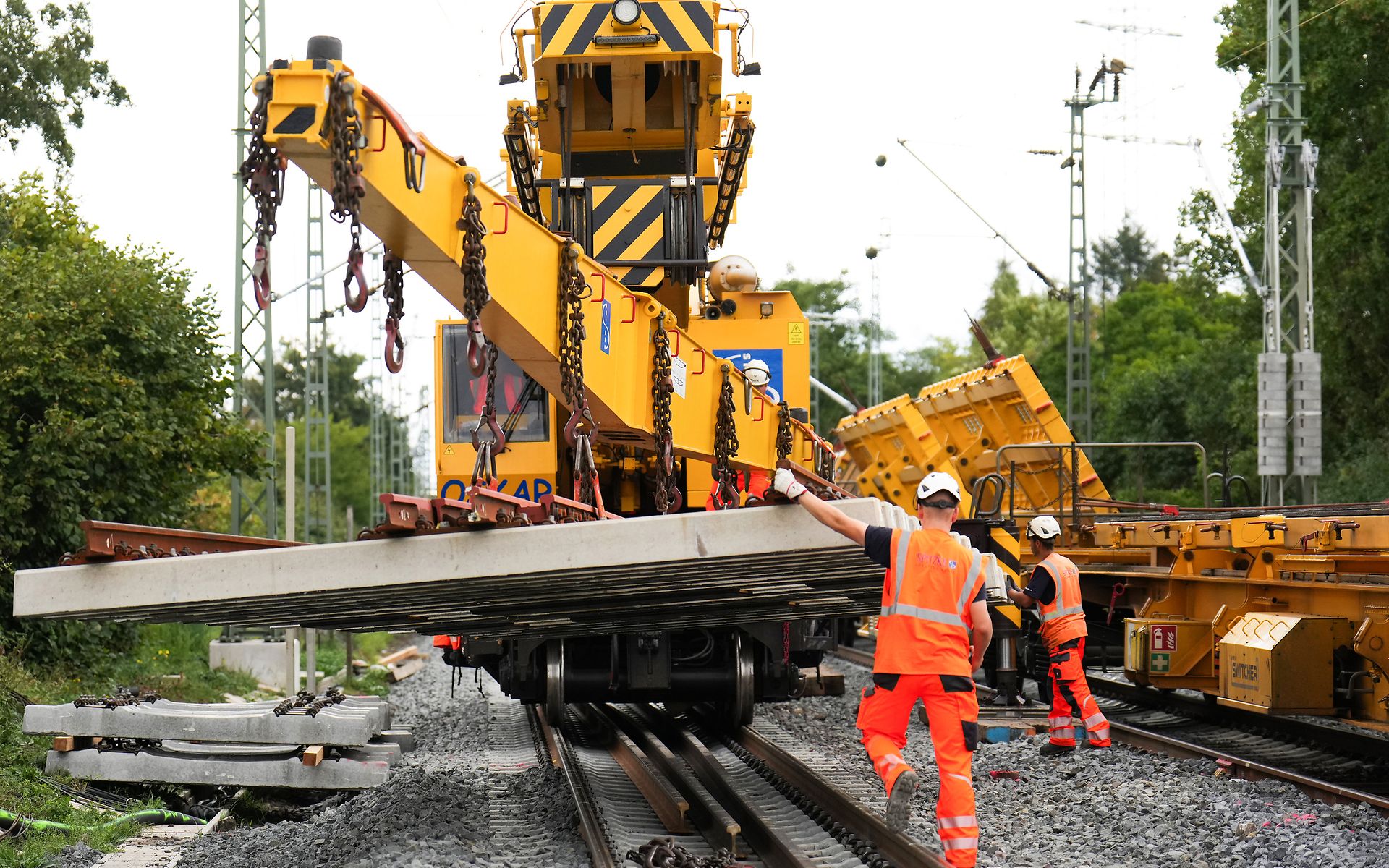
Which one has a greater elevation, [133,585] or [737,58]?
[737,58]

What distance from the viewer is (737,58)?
918 cm

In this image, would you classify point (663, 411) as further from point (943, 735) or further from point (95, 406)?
point (95, 406)

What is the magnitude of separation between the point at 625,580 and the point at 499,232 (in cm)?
161

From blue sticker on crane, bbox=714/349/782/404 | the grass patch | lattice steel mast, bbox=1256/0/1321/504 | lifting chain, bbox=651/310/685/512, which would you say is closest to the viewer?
lifting chain, bbox=651/310/685/512

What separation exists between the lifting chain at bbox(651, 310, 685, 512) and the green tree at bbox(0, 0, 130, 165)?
20338 mm

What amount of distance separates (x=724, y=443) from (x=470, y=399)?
103 inches

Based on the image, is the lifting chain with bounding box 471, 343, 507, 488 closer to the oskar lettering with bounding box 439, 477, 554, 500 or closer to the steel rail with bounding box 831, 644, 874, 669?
the oskar lettering with bounding box 439, 477, 554, 500

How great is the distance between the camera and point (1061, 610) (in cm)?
1033

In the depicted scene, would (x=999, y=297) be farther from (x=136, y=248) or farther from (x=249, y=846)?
(x=249, y=846)

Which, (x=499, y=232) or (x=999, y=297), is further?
(x=999, y=297)

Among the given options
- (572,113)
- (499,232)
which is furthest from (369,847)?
(572,113)

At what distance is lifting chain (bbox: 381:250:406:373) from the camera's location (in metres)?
5.61

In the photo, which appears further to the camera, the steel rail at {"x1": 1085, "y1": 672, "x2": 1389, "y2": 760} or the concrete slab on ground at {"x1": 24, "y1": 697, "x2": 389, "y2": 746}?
the steel rail at {"x1": 1085, "y1": 672, "x2": 1389, "y2": 760}

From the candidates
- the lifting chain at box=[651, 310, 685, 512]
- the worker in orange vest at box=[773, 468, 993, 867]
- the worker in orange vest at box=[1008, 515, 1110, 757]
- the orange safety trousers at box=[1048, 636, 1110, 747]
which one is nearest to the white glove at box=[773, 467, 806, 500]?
the worker in orange vest at box=[773, 468, 993, 867]
